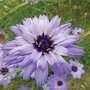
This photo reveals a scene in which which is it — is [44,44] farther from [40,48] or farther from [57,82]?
[57,82]

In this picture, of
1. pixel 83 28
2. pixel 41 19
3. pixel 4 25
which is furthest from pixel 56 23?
pixel 4 25

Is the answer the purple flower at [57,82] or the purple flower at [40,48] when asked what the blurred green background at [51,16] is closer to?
the purple flower at [57,82]

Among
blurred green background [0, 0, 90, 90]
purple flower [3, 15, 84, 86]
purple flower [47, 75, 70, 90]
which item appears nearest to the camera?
purple flower [3, 15, 84, 86]

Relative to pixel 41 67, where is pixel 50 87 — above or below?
below


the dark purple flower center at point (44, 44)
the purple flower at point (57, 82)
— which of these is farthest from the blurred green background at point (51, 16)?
the dark purple flower center at point (44, 44)

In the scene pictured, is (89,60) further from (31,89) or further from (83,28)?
(31,89)

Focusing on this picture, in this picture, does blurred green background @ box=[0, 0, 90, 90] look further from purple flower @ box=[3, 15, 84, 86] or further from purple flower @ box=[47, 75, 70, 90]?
purple flower @ box=[3, 15, 84, 86]

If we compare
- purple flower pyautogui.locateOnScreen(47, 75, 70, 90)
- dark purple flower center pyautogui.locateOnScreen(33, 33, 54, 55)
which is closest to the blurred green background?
purple flower pyautogui.locateOnScreen(47, 75, 70, 90)
